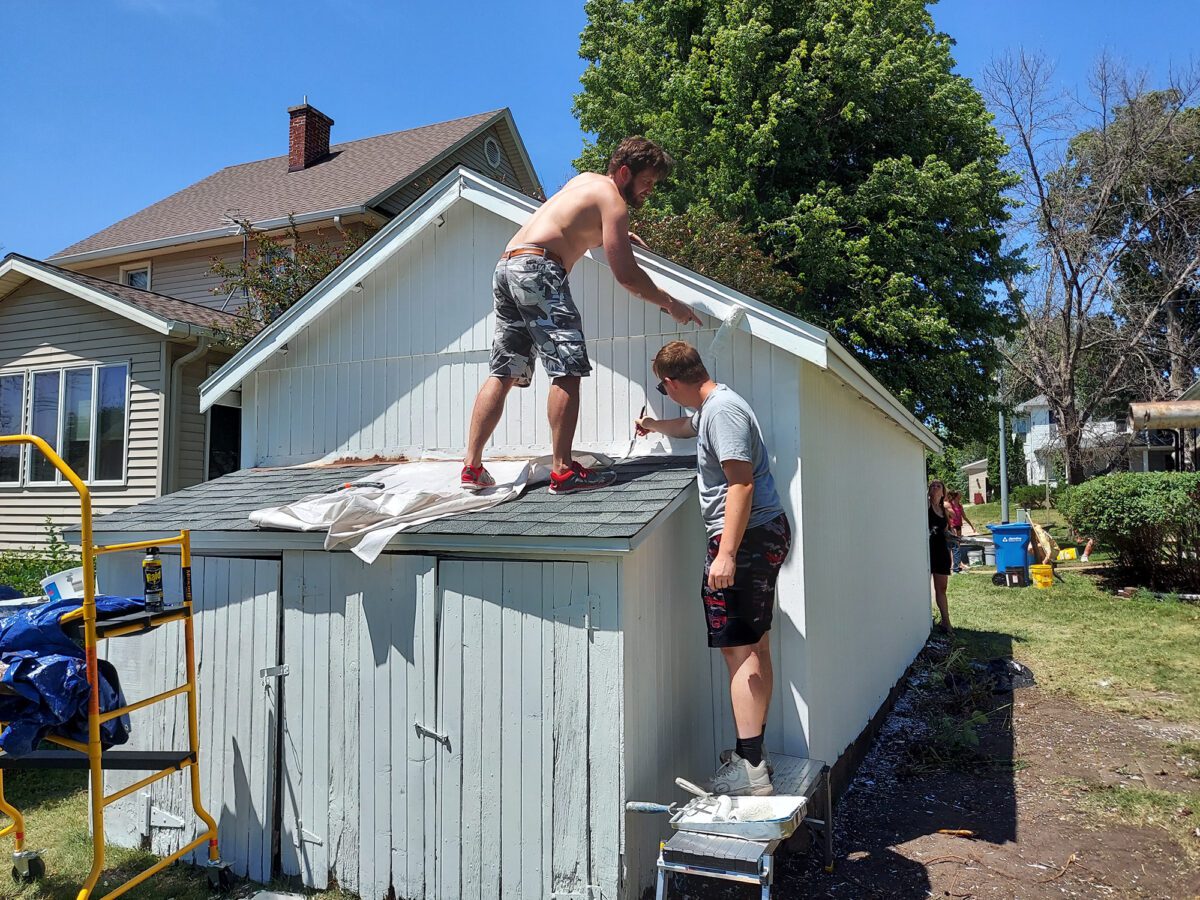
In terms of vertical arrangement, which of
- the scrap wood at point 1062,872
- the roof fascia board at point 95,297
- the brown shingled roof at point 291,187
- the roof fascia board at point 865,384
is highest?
the brown shingled roof at point 291,187

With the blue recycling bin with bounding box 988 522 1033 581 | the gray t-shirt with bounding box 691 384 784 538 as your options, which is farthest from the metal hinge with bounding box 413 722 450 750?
the blue recycling bin with bounding box 988 522 1033 581

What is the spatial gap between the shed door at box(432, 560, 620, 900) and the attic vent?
15454 mm

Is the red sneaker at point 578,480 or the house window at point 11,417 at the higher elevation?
the house window at point 11,417

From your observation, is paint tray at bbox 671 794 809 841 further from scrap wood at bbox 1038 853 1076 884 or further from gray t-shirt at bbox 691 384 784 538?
scrap wood at bbox 1038 853 1076 884

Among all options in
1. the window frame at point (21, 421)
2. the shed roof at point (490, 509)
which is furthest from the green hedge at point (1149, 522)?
the window frame at point (21, 421)

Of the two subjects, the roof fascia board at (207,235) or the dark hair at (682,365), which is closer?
the dark hair at (682,365)

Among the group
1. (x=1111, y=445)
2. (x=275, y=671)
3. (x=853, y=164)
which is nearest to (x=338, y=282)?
(x=275, y=671)

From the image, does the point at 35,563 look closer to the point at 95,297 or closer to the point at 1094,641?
the point at 95,297

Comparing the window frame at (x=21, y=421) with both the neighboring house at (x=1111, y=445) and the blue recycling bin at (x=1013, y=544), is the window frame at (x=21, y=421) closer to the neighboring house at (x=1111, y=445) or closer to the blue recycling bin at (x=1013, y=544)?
the blue recycling bin at (x=1013, y=544)

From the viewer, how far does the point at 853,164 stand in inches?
612

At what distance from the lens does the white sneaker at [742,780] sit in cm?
348

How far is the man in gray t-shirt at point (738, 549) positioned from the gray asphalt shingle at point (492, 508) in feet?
1.04

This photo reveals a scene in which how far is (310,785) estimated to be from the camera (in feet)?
13.4

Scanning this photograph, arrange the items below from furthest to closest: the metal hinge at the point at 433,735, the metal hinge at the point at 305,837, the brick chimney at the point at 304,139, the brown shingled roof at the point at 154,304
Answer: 1. the brick chimney at the point at 304,139
2. the brown shingled roof at the point at 154,304
3. the metal hinge at the point at 305,837
4. the metal hinge at the point at 433,735
